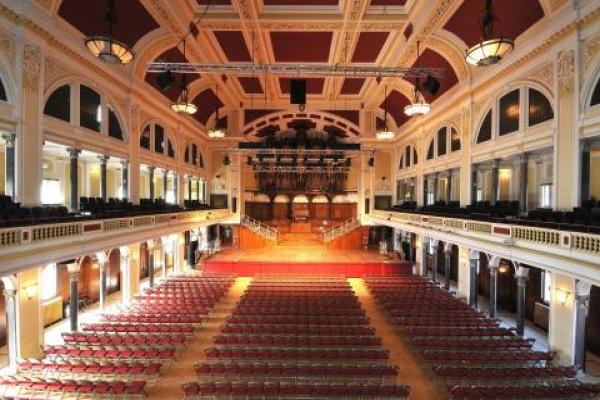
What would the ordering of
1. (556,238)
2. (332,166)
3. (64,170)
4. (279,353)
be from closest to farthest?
(556,238), (279,353), (64,170), (332,166)

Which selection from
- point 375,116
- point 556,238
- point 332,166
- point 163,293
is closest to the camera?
point 556,238

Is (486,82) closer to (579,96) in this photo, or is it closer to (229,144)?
(579,96)

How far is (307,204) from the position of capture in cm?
3175

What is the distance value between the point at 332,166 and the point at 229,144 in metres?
8.95

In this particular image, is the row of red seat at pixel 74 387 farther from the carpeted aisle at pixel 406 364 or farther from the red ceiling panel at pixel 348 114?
the red ceiling panel at pixel 348 114

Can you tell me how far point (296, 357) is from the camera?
8.81 metres

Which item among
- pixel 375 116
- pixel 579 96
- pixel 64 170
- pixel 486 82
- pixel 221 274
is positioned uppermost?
pixel 375 116

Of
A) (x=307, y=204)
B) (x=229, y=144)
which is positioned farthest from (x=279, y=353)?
(x=307, y=204)

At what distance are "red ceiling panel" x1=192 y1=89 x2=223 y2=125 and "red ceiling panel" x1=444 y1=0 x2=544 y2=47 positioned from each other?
14.7 metres

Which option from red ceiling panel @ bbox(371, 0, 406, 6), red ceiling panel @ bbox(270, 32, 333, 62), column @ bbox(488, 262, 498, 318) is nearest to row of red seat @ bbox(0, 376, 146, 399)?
column @ bbox(488, 262, 498, 318)

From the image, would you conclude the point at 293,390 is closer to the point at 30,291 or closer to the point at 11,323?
the point at 11,323

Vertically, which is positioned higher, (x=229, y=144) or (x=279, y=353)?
(x=229, y=144)

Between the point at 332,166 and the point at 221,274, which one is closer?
the point at 221,274

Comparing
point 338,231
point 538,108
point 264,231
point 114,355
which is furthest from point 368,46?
point 264,231
